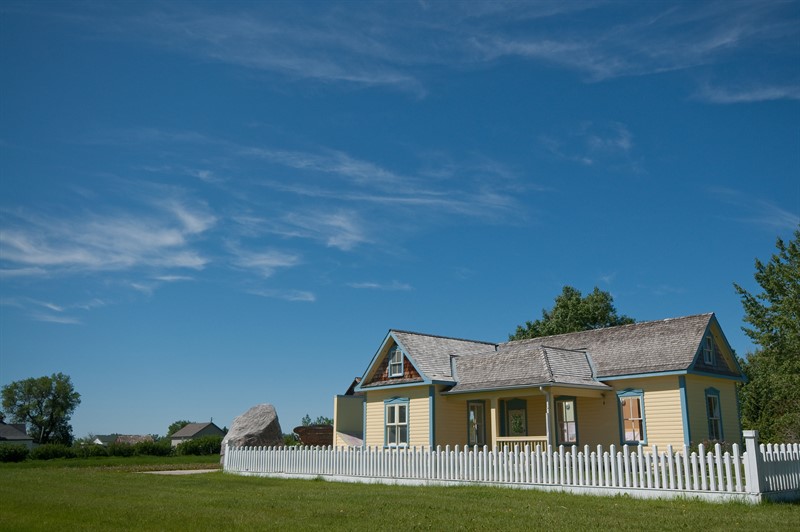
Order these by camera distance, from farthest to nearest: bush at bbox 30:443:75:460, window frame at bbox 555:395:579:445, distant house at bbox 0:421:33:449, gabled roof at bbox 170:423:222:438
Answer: gabled roof at bbox 170:423:222:438, distant house at bbox 0:421:33:449, bush at bbox 30:443:75:460, window frame at bbox 555:395:579:445

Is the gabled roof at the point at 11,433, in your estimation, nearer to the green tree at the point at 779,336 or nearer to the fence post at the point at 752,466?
the green tree at the point at 779,336

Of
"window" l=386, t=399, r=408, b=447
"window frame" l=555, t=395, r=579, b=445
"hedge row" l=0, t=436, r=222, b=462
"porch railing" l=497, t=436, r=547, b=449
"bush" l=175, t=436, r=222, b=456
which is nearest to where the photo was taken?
"porch railing" l=497, t=436, r=547, b=449

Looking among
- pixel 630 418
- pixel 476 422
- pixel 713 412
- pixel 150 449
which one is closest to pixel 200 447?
pixel 150 449

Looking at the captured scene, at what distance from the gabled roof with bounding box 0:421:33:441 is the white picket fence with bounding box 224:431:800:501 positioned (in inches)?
3071

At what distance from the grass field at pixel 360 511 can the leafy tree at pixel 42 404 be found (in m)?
94.6

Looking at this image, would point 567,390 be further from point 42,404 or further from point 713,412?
point 42,404

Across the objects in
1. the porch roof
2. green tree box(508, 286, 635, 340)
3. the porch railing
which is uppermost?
green tree box(508, 286, 635, 340)

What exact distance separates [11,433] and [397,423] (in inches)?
3170

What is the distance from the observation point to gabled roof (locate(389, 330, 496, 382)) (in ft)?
91.2

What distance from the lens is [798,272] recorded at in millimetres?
40031

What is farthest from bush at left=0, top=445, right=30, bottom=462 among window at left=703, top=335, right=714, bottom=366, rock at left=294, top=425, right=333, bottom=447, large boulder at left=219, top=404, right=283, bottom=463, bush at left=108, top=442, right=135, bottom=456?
window at left=703, top=335, right=714, bottom=366

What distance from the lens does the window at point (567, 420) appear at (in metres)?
25.5

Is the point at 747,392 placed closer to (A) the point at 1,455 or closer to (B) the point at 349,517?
(B) the point at 349,517

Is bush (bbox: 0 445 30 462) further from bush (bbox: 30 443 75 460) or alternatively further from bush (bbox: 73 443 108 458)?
bush (bbox: 73 443 108 458)
